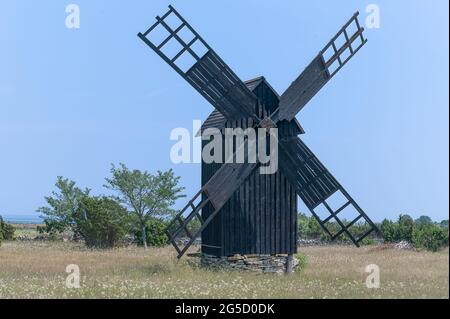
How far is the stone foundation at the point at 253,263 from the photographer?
71.7ft

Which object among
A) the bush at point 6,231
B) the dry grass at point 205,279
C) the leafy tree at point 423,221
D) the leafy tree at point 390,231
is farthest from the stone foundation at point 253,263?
the bush at point 6,231

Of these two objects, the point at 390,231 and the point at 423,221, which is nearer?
the point at 390,231

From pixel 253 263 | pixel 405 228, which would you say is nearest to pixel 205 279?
pixel 253 263

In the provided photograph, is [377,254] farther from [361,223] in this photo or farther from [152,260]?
[361,223]

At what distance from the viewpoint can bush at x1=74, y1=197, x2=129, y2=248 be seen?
3572cm

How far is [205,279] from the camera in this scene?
65.3ft

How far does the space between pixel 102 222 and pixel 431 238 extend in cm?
1582

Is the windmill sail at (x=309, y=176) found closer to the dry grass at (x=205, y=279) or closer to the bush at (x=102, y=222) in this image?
the dry grass at (x=205, y=279)

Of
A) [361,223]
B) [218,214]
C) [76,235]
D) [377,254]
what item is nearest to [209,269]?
[218,214]

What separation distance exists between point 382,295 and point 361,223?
92.7 ft

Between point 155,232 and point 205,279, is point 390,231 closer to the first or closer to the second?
point 155,232

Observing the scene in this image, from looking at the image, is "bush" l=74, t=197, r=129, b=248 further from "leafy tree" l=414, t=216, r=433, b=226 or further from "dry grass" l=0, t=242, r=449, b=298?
"leafy tree" l=414, t=216, r=433, b=226

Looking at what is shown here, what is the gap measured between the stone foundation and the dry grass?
509 mm

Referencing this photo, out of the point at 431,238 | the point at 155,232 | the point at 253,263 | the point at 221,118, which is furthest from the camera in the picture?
the point at 155,232
